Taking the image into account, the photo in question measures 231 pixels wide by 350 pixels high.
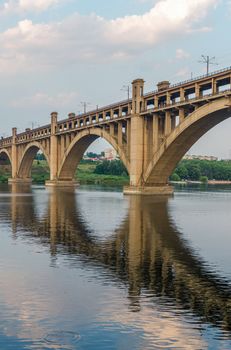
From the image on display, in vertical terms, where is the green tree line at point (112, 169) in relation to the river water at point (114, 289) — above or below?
above

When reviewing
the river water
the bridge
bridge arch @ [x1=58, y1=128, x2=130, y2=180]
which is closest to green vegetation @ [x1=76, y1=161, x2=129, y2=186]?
bridge arch @ [x1=58, y1=128, x2=130, y2=180]

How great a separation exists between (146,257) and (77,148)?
259 feet

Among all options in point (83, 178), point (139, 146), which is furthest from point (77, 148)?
point (83, 178)

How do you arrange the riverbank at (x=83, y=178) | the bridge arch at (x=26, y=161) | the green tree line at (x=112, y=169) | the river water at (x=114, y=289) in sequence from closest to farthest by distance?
the river water at (x=114, y=289), the bridge arch at (x=26, y=161), the riverbank at (x=83, y=178), the green tree line at (x=112, y=169)

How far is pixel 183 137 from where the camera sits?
199 feet

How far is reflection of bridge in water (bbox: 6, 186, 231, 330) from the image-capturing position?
1429 cm

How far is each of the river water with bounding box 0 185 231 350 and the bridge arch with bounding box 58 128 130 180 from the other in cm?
4862

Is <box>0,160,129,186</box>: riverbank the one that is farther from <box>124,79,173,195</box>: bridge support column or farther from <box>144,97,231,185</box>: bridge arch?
<box>144,97,231,185</box>: bridge arch

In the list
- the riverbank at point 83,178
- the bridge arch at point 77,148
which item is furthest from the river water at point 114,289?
the riverbank at point 83,178

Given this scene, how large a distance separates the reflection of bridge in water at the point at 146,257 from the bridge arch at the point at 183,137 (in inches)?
790

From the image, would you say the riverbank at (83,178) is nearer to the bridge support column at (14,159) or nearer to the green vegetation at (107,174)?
the green vegetation at (107,174)

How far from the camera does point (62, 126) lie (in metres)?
105

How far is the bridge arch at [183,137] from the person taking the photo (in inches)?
2078

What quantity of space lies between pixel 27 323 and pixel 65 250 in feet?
34.3
